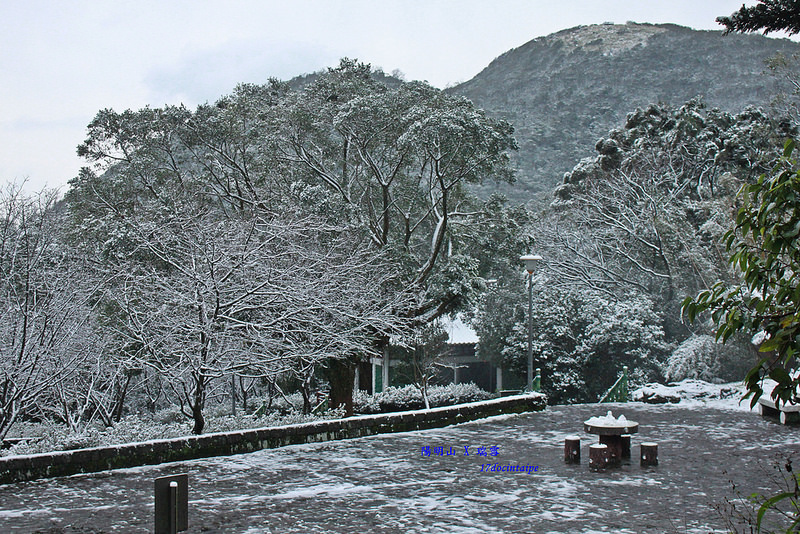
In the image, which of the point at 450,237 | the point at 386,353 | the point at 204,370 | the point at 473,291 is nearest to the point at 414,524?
the point at 204,370

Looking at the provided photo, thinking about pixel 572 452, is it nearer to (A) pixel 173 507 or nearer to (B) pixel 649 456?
(B) pixel 649 456

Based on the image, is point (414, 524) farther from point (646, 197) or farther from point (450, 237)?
point (646, 197)

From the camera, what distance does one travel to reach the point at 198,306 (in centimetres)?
1441

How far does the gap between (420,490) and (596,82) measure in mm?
102545

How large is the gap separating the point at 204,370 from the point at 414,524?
7577 mm

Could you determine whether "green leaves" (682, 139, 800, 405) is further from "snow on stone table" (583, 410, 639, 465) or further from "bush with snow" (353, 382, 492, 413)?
"bush with snow" (353, 382, 492, 413)

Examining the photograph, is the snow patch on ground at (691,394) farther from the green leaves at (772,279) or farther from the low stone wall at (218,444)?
the green leaves at (772,279)

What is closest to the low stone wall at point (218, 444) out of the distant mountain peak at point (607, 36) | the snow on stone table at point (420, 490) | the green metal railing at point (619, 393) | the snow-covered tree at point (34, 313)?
the snow on stone table at point (420, 490)

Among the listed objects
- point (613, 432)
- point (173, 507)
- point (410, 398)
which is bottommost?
point (410, 398)

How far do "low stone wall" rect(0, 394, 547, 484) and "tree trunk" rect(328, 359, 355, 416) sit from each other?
570 cm

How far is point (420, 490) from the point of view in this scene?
10234 mm

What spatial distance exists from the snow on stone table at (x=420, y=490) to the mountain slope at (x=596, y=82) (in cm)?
6304

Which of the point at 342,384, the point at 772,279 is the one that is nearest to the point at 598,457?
the point at 772,279

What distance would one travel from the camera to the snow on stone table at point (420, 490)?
27.5 feet
